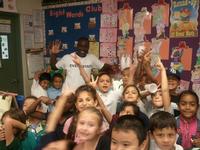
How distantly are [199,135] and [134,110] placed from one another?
0.51m

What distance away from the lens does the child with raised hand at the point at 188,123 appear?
2.17 m

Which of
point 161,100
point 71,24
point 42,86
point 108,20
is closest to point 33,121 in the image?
point 42,86

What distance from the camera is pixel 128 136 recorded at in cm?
135

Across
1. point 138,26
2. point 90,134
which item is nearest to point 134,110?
point 90,134

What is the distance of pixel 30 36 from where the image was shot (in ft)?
15.8

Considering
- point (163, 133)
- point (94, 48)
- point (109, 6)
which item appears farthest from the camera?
point (94, 48)

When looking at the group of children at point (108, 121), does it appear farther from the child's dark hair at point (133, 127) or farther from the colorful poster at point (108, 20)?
the colorful poster at point (108, 20)

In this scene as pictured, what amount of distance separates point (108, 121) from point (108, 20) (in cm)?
213

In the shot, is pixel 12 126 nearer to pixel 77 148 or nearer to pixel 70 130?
pixel 70 130

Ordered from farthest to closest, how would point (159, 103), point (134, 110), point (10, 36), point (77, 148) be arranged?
point (10, 36), point (159, 103), point (134, 110), point (77, 148)

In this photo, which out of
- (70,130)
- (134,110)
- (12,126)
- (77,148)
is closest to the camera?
(77,148)

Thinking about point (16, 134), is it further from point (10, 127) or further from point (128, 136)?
point (128, 136)

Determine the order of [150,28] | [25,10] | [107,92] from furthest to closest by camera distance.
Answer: [25,10] < [150,28] < [107,92]

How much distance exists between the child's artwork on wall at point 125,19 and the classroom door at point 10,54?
1.64 meters
